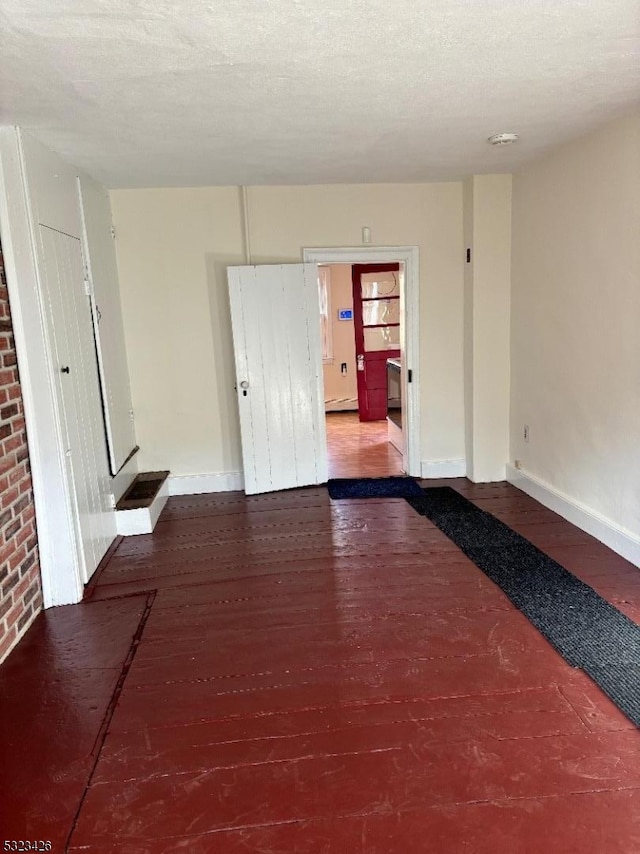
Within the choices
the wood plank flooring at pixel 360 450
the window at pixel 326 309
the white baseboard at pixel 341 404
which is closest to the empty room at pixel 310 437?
the wood plank flooring at pixel 360 450

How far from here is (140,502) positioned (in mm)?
4387

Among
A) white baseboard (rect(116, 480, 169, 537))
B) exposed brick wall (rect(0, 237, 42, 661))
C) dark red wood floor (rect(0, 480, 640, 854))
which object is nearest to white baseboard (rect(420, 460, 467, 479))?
dark red wood floor (rect(0, 480, 640, 854))

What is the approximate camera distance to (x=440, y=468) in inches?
213

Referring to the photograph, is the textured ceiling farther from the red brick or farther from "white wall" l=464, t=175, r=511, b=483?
the red brick

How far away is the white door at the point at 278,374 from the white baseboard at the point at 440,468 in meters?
0.91

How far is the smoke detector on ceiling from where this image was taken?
353 centimetres

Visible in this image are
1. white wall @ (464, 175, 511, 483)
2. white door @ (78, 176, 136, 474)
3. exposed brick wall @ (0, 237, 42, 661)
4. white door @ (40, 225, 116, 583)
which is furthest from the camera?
white wall @ (464, 175, 511, 483)

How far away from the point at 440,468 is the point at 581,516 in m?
1.59

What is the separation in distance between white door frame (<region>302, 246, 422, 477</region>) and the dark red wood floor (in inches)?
73.0

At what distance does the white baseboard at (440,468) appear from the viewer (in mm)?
5393

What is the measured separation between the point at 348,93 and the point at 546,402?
8.57ft

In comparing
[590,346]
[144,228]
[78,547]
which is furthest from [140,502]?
[590,346]

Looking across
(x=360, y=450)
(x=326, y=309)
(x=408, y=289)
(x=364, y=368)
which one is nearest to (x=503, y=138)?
(x=408, y=289)

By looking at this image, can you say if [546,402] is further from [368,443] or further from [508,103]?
[368,443]
